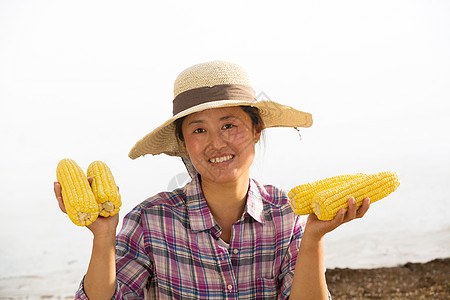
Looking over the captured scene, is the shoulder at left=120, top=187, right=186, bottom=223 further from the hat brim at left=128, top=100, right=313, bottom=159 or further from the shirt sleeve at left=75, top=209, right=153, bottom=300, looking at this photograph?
the hat brim at left=128, top=100, right=313, bottom=159

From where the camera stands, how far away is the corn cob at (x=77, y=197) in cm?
170

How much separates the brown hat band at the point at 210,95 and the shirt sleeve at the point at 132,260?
0.61 m

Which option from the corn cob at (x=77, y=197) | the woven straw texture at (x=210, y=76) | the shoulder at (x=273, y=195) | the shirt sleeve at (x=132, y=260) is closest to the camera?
the corn cob at (x=77, y=197)

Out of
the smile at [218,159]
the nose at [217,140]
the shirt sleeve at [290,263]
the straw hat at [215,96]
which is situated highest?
the straw hat at [215,96]

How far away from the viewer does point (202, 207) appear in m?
2.25

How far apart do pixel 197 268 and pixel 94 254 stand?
1.84 ft

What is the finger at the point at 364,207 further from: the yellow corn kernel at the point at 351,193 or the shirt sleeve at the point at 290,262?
the shirt sleeve at the point at 290,262

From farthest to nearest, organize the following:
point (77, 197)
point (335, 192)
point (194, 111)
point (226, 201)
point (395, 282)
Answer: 1. point (395, 282)
2. point (226, 201)
3. point (194, 111)
4. point (335, 192)
5. point (77, 197)

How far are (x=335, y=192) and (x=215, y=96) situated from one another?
0.76 m

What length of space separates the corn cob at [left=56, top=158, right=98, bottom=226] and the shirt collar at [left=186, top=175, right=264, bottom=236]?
604mm

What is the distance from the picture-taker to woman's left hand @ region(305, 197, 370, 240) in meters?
1.80

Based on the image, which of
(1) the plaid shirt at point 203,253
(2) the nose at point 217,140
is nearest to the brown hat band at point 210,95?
(2) the nose at point 217,140

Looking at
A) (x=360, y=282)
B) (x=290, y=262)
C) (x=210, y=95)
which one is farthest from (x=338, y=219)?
(x=360, y=282)

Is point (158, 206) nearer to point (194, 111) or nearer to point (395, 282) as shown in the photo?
point (194, 111)
